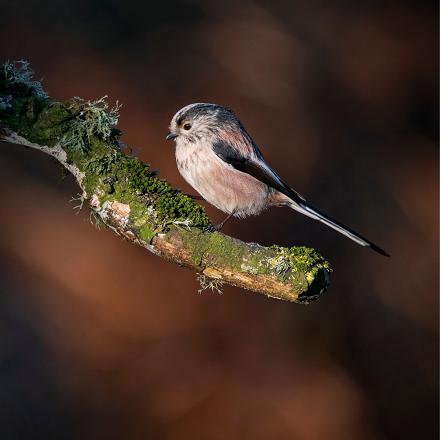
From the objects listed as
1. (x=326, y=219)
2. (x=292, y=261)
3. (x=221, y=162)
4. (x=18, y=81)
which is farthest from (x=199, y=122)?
(x=292, y=261)

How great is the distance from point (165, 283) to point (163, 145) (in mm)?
1754

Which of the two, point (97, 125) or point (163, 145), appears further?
point (163, 145)

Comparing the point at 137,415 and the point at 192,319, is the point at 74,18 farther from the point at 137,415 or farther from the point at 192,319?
the point at 137,415

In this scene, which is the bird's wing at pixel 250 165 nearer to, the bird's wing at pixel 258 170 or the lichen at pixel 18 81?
the bird's wing at pixel 258 170

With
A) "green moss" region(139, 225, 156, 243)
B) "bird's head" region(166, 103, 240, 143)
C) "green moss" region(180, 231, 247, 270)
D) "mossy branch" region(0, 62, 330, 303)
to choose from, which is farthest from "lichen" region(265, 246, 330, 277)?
"bird's head" region(166, 103, 240, 143)

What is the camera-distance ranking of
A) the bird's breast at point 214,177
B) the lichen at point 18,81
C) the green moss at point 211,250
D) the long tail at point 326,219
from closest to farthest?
the green moss at point 211,250 < the lichen at point 18,81 < the long tail at point 326,219 < the bird's breast at point 214,177

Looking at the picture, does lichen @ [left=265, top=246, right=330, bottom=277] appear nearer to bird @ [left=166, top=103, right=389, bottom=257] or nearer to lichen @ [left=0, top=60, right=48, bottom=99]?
bird @ [left=166, top=103, right=389, bottom=257]

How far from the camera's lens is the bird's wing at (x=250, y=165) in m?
4.52

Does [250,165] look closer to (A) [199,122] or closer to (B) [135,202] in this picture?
(A) [199,122]

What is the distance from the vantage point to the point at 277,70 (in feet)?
32.8

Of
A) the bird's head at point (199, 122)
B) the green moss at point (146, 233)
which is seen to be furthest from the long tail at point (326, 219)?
the green moss at point (146, 233)

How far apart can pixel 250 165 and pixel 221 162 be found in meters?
0.22

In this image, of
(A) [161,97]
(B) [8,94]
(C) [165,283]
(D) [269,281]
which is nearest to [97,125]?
(B) [8,94]

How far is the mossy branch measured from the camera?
343 cm
